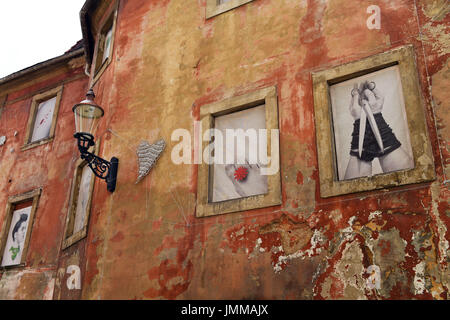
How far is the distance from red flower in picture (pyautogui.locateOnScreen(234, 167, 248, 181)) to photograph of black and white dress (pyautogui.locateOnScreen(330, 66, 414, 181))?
4.06 feet

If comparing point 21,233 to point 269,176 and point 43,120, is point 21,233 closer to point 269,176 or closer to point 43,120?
point 43,120

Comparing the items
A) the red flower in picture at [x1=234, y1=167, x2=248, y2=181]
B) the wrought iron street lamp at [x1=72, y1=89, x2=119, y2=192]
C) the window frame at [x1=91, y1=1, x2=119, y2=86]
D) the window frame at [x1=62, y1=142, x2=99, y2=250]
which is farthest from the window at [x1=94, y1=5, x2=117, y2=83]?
the red flower in picture at [x1=234, y1=167, x2=248, y2=181]

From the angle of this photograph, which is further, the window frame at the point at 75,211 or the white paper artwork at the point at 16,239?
the white paper artwork at the point at 16,239

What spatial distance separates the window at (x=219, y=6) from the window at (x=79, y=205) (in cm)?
325

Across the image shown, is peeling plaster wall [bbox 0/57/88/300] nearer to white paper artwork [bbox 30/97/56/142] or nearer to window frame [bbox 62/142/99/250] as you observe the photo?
white paper artwork [bbox 30/97/56/142]

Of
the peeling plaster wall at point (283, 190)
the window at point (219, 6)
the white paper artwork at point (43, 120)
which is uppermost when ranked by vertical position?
the white paper artwork at point (43, 120)

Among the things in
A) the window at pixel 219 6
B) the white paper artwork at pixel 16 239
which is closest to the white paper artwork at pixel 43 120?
the white paper artwork at pixel 16 239

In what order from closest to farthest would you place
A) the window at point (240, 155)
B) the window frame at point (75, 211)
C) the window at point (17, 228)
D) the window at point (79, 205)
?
the window at point (240, 155)
the window frame at point (75, 211)
the window at point (79, 205)
the window at point (17, 228)

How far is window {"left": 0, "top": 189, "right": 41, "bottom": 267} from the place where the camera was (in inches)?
414

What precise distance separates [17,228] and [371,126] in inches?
334

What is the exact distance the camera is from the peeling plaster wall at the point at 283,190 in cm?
490

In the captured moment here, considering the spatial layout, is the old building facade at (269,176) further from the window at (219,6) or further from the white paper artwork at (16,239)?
the white paper artwork at (16,239)
